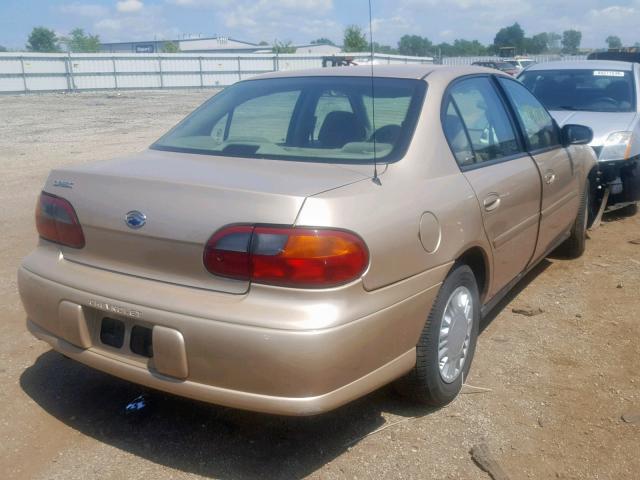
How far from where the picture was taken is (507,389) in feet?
12.1

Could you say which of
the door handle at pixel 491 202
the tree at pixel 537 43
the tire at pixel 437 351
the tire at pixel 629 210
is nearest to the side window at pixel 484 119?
the door handle at pixel 491 202

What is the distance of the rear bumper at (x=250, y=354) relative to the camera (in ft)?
8.46

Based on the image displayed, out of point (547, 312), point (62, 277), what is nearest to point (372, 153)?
point (62, 277)

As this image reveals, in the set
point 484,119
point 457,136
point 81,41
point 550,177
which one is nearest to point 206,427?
point 457,136

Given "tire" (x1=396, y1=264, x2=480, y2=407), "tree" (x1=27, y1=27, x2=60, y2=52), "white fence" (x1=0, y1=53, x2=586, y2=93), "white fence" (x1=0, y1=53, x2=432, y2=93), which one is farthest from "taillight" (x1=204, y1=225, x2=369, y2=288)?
"tree" (x1=27, y1=27, x2=60, y2=52)

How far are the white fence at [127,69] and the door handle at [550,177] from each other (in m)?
27.0

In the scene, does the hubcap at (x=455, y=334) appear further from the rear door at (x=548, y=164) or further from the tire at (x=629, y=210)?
the tire at (x=629, y=210)

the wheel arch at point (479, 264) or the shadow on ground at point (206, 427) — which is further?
→ the wheel arch at point (479, 264)

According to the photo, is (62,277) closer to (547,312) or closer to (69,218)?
(69,218)

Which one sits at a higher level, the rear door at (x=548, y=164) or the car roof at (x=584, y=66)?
the car roof at (x=584, y=66)

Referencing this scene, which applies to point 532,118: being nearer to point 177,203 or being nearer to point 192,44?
point 177,203

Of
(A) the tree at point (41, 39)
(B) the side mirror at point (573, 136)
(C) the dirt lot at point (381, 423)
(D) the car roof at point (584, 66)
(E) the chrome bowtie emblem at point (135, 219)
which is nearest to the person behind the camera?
(E) the chrome bowtie emblem at point (135, 219)

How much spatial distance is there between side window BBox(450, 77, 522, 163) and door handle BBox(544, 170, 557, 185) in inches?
12.5

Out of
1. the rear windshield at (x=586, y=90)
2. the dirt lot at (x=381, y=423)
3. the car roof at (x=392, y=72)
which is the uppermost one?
the car roof at (x=392, y=72)
